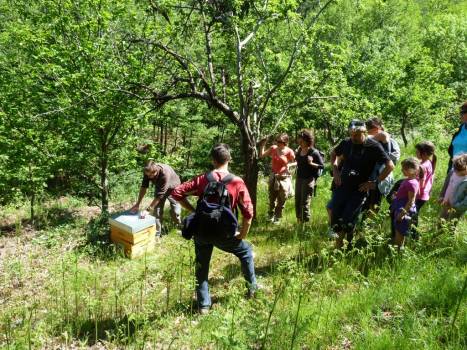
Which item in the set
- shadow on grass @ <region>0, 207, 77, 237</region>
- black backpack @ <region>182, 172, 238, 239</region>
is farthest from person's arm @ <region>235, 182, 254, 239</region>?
shadow on grass @ <region>0, 207, 77, 237</region>

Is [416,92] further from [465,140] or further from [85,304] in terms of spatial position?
[85,304]

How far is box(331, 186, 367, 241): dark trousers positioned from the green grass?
0.95ft

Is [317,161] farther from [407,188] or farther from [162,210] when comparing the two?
[162,210]

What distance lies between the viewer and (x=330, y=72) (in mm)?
7066

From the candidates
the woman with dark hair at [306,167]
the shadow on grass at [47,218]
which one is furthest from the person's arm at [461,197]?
the shadow on grass at [47,218]

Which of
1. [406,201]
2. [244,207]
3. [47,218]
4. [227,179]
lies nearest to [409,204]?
[406,201]

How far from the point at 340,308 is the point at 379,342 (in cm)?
71

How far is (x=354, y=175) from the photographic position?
521 cm

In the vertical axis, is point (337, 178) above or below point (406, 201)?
above

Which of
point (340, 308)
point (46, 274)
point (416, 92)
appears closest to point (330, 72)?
point (340, 308)

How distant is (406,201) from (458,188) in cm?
66

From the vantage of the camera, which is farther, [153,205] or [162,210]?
[162,210]

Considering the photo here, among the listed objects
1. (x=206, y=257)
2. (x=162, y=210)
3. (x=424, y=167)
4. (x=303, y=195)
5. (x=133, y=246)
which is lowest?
(x=133, y=246)

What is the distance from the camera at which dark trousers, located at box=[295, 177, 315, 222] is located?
6980 millimetres
